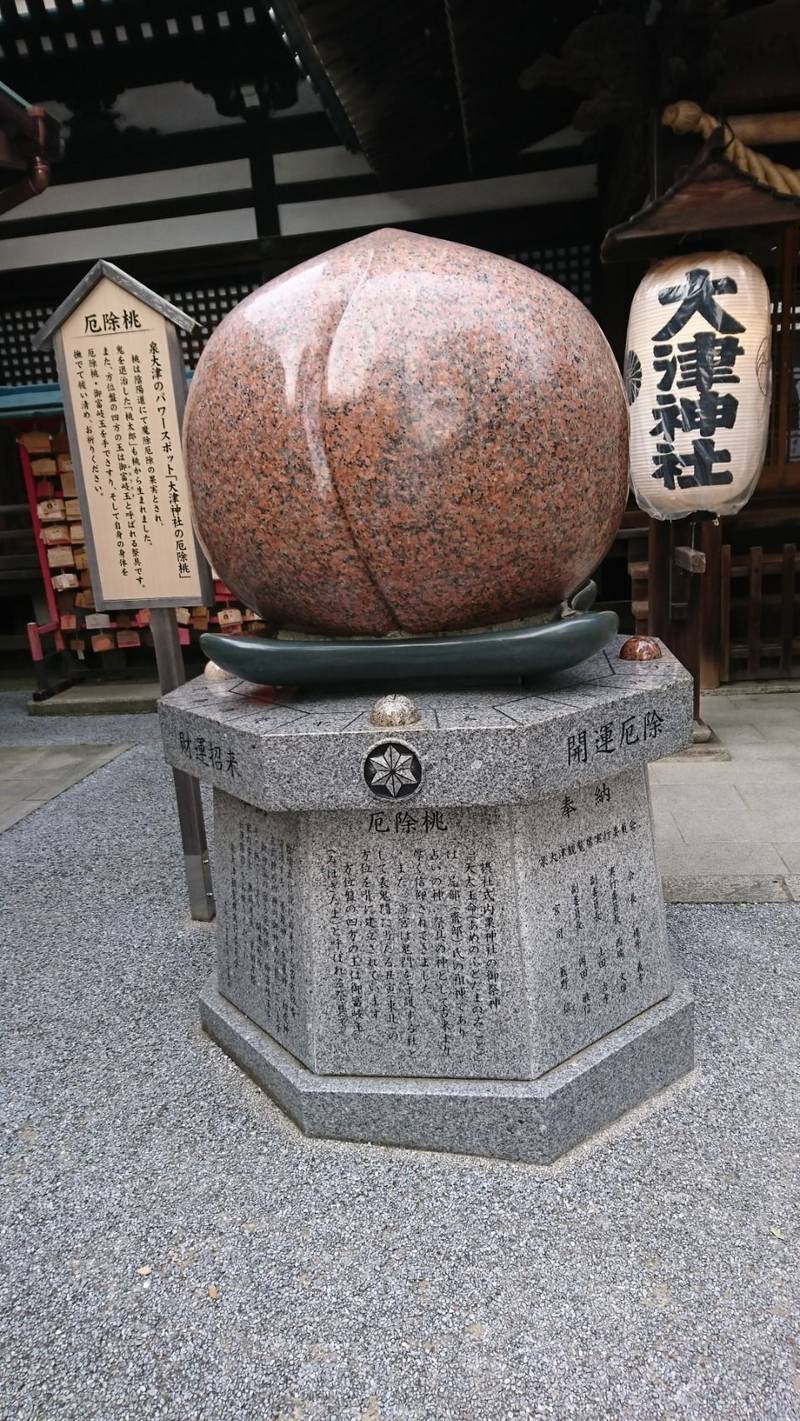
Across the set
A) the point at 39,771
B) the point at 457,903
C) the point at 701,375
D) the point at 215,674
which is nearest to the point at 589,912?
the point at 457,903

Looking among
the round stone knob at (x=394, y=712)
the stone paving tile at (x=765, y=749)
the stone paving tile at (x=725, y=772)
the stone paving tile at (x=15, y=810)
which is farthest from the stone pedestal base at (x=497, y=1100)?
the stone paving tile at (x=15, y=810)

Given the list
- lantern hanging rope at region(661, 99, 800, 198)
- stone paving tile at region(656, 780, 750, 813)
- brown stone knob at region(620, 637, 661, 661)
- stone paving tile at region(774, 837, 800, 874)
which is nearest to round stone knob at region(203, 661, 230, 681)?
brown stone knob at region(620, 637, 661, 661)

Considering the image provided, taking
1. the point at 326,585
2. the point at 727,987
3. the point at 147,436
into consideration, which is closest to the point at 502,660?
the point at 326,585

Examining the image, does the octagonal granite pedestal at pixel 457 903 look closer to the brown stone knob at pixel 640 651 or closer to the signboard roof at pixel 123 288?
the brown stone knob at pixel 640 651

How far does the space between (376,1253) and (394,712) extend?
126cm

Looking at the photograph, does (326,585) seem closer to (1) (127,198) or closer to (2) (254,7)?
(2) (254,7)

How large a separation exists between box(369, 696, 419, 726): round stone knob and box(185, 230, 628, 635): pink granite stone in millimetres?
298

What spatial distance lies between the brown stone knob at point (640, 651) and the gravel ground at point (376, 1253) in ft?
4.14

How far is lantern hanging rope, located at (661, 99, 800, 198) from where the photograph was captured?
16.4ft

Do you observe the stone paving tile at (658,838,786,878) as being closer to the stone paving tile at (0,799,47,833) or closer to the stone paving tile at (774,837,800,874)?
the stone paving tile at (774,837,800,874)

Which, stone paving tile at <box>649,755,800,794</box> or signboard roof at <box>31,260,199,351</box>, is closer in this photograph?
signboard roof at <box>31,260,199,351</box>

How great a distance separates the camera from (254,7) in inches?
230

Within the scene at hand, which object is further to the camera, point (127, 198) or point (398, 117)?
point (127, 198)

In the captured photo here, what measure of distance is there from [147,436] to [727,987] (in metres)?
3.03
